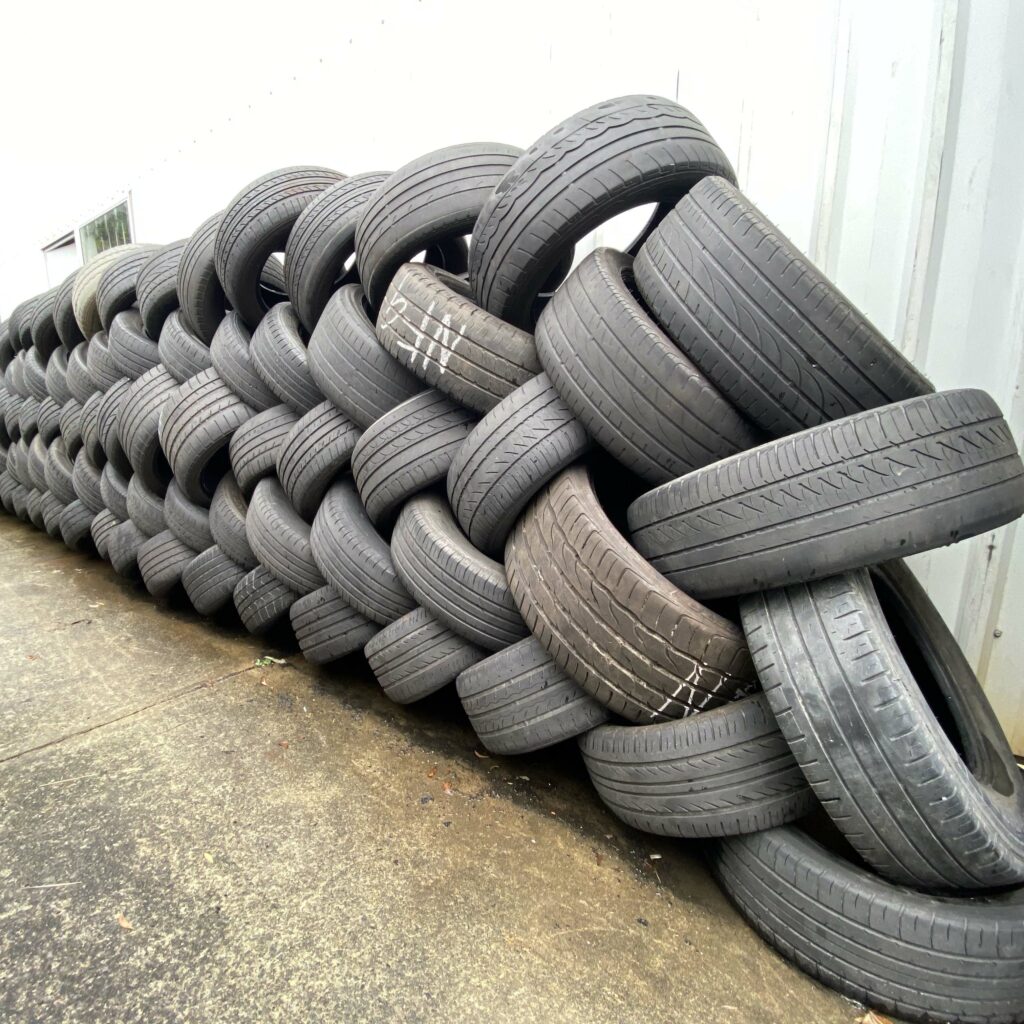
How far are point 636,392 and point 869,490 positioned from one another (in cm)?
35

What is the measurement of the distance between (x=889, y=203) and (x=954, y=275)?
0.69 feet

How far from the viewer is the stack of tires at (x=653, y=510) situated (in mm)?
726

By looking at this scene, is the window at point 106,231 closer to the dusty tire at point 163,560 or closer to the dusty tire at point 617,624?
the dusty tire at point 163,560

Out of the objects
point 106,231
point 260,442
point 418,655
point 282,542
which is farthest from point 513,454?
point 106,231

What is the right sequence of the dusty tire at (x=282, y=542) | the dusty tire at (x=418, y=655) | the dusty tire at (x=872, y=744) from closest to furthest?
the dusty tire at (x=872, y=744)
the dusty tire at (x=418, y=655)
the dusty tire at (x=282, y=542)

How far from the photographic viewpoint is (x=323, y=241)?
1.41 metres

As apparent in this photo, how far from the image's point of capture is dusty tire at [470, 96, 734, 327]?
3.33ft

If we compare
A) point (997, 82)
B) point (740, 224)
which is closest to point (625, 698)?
point (740, 224)

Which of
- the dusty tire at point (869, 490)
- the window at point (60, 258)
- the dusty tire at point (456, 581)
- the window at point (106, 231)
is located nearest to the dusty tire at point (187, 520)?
the dusty tire at point (456, 581)

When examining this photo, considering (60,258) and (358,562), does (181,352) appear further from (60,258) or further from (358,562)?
(60,258)

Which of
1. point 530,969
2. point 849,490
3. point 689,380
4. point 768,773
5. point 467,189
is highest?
point 467,189

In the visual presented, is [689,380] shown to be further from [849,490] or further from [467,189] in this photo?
[467,189]

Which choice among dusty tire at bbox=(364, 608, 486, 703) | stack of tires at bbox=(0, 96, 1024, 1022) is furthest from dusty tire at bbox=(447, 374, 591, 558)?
dusty tire at bbox=(364, 608, 486, 703)

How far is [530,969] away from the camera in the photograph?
2.47 ft
